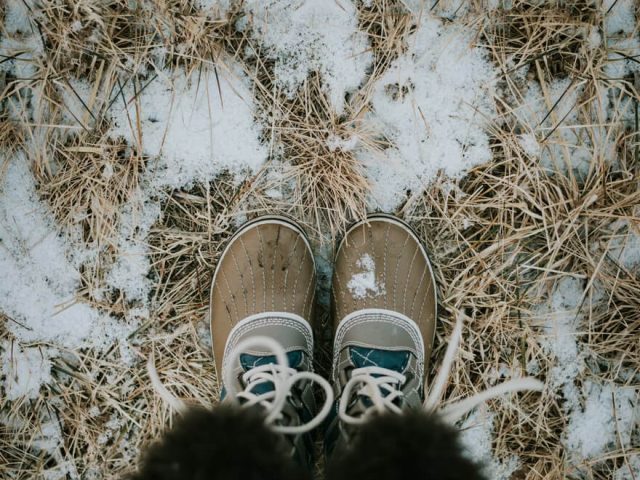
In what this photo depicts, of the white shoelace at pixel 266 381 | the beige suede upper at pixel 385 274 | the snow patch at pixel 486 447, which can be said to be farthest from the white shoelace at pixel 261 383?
the snow patch at pixel 486 447

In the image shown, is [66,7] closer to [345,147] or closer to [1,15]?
[1,15]

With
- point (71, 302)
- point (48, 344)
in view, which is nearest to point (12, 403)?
point (48, 344)

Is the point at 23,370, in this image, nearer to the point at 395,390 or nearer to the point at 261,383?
the point at 261,383

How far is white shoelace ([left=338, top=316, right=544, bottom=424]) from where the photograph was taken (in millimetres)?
893

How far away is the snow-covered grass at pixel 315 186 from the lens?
112cm

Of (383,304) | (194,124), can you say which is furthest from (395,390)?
(194,124)

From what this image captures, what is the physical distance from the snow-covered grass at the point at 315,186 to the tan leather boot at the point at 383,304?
0.03 meters

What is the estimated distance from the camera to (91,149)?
1143mm

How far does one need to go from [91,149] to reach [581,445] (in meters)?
1.34

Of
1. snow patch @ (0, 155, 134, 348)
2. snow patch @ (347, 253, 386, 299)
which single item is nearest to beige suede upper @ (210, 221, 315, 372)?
snow patch @ (347, 253, 386, 299)

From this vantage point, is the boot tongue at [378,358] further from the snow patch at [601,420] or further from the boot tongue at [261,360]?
the snow patch at [601,420]

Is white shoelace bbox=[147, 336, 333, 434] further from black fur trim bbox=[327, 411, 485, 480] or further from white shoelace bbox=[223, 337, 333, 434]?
black fur trim bbox=[327, 411, 485, 480]

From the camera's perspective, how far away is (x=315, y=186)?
1146 millimetres

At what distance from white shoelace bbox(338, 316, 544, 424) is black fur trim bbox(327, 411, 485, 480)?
0.20m
